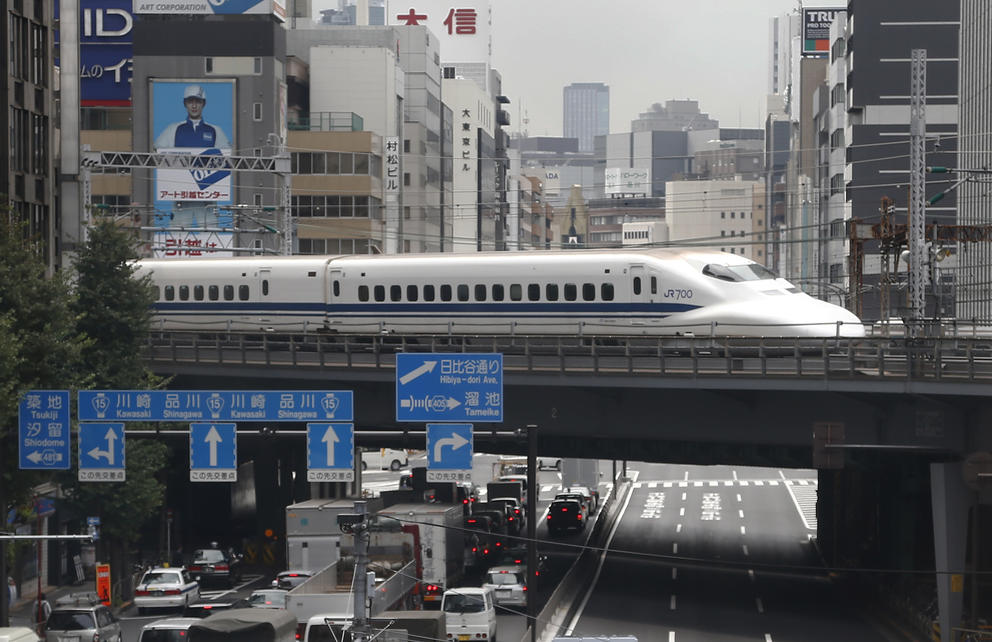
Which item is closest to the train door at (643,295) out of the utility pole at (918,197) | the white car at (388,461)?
the utility pole at (918,197)

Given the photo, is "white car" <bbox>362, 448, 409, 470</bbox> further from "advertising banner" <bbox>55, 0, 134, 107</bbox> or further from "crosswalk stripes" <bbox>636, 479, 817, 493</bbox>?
"advertising banner" <bbox>55, 0, 134, 107</bbox>

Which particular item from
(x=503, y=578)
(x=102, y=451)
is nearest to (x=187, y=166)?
(x=503, y=578)

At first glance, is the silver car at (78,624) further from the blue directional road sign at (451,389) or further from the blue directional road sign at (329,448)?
the blue directional road sign at (451,389)

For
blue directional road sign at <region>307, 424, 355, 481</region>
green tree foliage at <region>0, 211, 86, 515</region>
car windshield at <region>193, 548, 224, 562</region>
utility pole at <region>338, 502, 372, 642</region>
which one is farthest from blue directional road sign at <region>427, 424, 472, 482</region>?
car windshield at <region>193, 548, 224, 562</region>

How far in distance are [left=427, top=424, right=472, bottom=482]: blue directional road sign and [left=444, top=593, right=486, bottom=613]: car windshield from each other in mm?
7433

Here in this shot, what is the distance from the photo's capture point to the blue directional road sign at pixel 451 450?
31.8 m

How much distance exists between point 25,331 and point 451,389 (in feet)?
40.3

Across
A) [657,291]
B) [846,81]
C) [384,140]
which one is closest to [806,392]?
[657,291]

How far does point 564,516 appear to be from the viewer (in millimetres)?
64188

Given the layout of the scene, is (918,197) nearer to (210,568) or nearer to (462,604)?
(462,604)

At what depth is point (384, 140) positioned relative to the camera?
4350 inches

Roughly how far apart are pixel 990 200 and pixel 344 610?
69.1 meters

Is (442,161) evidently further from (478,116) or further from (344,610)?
(344,610)

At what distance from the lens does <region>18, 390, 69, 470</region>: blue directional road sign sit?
3147cm
